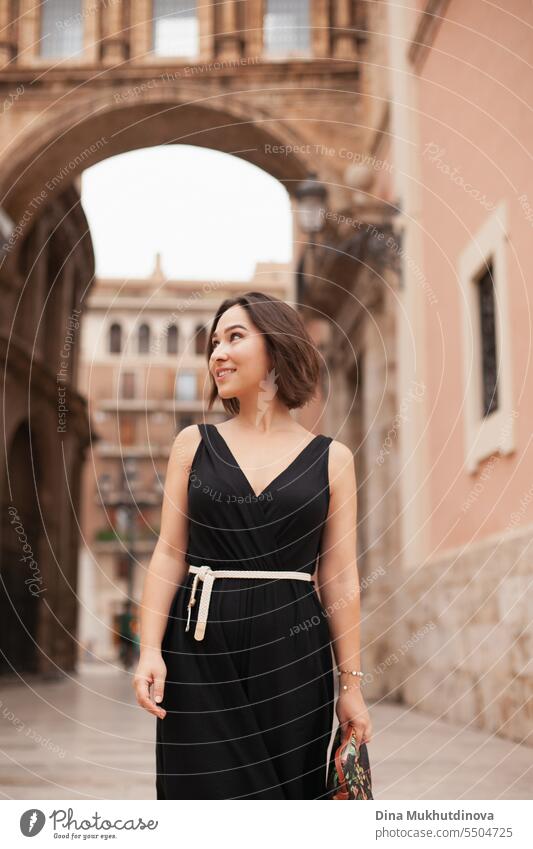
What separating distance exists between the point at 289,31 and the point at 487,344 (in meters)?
7.10

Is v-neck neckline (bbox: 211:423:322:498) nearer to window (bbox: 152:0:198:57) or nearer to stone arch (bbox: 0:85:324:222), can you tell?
stone arch (bbox: 0:85:324:222)

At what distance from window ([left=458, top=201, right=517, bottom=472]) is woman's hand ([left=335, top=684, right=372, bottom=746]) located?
191 inches

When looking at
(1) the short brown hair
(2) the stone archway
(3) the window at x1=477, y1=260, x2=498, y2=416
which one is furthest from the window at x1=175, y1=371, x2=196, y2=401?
(1) the short brown hair

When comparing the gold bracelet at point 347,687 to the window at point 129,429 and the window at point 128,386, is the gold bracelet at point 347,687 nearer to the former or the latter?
the window at point 129,429

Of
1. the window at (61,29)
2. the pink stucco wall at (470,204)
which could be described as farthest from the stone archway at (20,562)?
the pink stucco wall at (470,204)

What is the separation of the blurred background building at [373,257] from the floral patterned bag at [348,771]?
219 centimetres

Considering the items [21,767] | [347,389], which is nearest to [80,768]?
[21,767]

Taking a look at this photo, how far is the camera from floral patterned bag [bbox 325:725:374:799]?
2.22 meters

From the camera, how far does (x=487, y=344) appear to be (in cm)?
800

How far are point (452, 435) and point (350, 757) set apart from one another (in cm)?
661

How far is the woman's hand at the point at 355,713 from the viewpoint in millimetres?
2307

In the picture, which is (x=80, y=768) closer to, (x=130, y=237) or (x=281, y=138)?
(x=130, y=237)

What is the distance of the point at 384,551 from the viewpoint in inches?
455

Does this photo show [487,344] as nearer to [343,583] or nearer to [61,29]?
[343,583]
